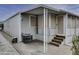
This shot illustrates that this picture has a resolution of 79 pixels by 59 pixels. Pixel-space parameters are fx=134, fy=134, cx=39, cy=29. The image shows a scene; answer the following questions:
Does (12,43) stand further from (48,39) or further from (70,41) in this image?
(70,41)

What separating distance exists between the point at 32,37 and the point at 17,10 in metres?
0.68

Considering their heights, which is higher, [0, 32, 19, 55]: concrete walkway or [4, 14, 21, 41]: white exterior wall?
[4, 14, 21, 41]: white exterior wall

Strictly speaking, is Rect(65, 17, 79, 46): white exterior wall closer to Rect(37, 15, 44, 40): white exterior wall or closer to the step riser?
the step riser

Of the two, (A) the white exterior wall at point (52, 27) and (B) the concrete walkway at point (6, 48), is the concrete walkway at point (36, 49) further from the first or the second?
(A) the white exterior wall at point (52, 27)

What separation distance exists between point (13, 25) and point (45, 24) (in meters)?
0.70

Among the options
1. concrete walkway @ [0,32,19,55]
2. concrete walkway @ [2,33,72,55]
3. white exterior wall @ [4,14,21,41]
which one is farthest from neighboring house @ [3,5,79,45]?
concrete walkway @ [0,32,19,55]

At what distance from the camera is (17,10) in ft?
9.65

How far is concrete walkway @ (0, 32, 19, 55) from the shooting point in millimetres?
2898

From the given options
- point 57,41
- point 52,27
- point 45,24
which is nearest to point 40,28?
point 45,24

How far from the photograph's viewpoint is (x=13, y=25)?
294 cm

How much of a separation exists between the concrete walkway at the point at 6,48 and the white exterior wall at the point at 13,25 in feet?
0.72

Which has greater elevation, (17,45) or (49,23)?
(49,23)
